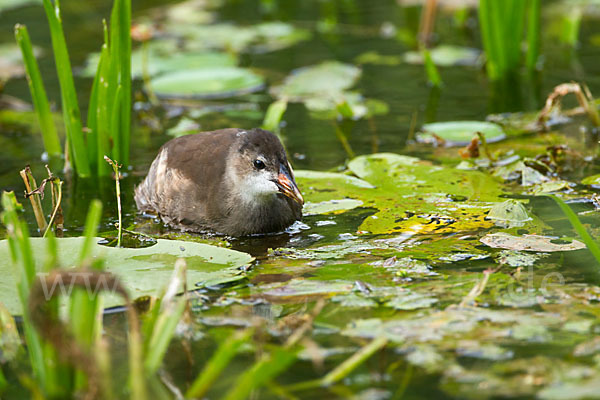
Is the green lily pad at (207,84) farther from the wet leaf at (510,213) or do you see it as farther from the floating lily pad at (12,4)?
the floating lily pad at (12,4)

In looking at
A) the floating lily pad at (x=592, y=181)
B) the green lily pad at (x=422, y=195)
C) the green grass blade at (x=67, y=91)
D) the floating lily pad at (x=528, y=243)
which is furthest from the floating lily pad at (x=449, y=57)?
the floating lily pad at (x=528, y=243)

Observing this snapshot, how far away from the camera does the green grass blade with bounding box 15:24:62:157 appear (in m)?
5.20

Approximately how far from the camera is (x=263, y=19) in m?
10.9

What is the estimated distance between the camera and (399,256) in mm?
4055

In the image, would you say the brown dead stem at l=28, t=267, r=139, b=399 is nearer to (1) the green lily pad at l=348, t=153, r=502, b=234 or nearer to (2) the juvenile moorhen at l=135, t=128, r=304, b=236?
(2) the juvenile moorhen at l=135, t=128, r=304, b=236

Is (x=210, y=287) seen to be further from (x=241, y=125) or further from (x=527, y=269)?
(x=241, y=125)

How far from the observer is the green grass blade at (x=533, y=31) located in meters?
7.04

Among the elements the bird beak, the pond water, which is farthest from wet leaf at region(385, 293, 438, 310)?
the bird beak

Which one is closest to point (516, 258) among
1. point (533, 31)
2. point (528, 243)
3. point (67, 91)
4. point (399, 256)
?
point (528, 243)

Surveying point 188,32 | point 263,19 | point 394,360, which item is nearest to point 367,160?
point 394,360

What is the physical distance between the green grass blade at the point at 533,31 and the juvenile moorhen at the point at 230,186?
11.1ft

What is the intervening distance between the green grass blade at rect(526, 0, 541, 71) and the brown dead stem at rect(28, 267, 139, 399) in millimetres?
5418

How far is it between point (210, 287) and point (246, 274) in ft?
0.74

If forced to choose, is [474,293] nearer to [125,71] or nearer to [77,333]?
[77,333]
